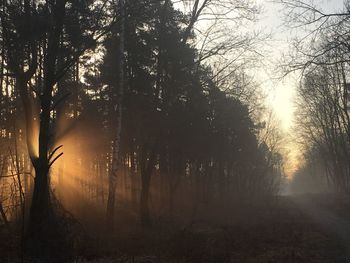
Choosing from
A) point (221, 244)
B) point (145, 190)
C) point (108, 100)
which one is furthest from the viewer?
point (108, 100)

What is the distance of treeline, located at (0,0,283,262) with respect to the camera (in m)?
13.7

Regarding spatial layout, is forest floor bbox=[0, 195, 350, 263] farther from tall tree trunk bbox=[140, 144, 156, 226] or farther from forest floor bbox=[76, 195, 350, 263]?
tall tree trunk bbox=[140, 144, 156, 226]

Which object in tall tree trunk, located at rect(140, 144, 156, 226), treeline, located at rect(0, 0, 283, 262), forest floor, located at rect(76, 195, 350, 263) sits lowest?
forest floor, located at rect(76, 195, 350, 263)

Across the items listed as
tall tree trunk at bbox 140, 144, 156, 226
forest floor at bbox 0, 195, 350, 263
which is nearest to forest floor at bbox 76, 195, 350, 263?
forest floor at bbox 0, 195, 350, 263

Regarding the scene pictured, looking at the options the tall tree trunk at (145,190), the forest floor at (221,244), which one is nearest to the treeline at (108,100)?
the tall tree trunk at (145,190)

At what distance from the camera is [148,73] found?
25828mm

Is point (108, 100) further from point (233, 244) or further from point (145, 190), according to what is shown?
point (233, 244)

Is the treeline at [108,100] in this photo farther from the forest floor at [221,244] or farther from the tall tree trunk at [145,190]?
the forest floor at [221,244]

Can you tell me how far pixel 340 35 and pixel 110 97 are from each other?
52.4 feet

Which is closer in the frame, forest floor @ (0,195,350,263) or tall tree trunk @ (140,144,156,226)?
forest floor @ (0,195,350,263)

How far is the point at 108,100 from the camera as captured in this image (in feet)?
91.1

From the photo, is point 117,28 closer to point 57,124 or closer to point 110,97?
point 110,97

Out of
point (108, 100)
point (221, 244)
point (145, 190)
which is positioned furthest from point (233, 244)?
point (108, 100)

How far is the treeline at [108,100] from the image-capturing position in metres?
13.7
